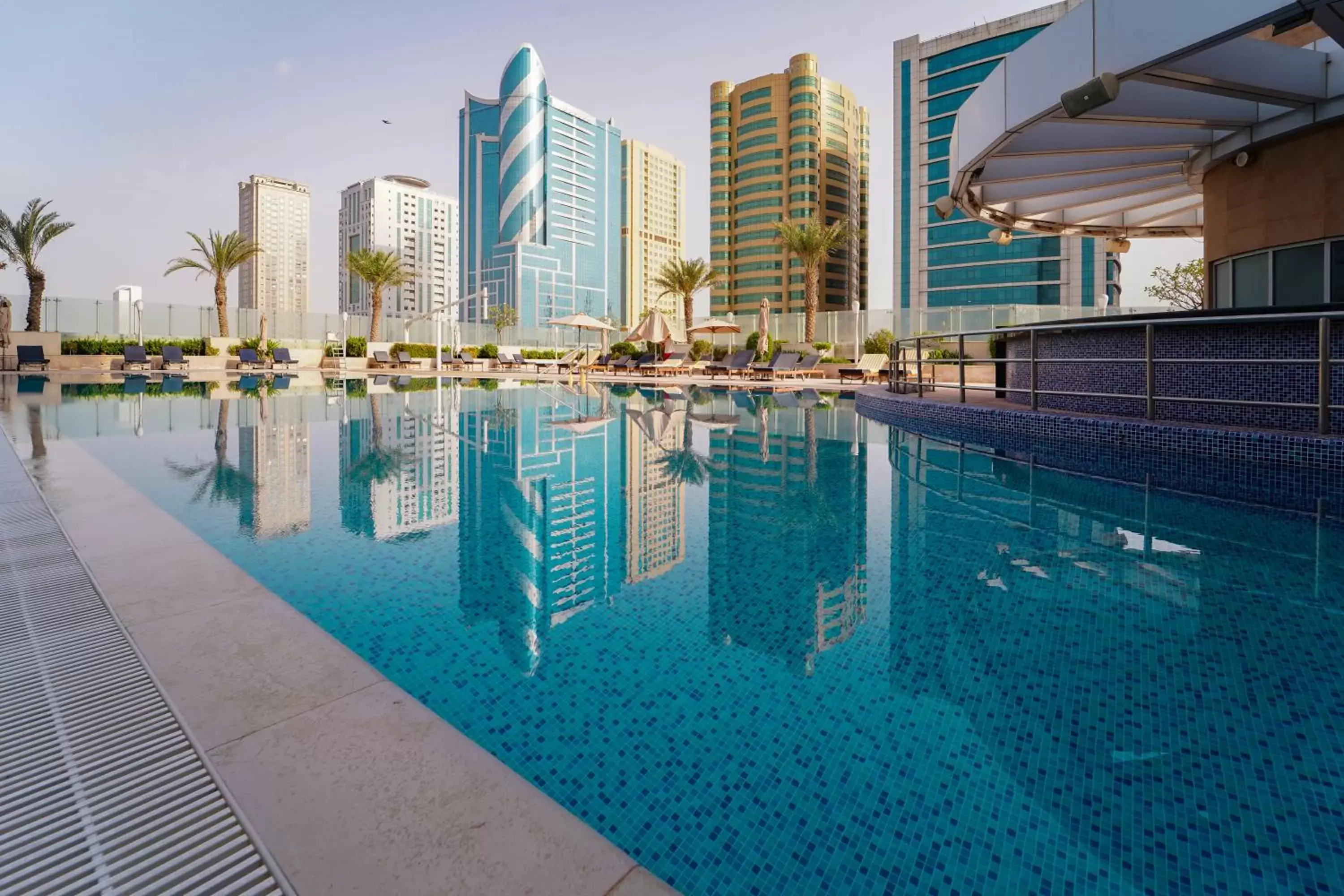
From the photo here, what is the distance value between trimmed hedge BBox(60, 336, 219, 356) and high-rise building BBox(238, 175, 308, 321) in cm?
9381

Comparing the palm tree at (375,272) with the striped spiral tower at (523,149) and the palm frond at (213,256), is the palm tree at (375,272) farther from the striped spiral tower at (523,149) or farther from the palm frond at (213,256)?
the striped spiral tower at (523,149)

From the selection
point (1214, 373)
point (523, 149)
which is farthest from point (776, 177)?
point (1214, 373)

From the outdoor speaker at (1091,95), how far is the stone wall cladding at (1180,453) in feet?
9.76

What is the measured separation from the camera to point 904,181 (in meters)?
66.6

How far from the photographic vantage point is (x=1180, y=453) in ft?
21.0

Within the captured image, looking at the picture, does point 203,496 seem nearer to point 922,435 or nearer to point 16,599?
point 16,599

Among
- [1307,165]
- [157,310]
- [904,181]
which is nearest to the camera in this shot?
[1307,165]

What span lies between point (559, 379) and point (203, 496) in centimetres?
2076

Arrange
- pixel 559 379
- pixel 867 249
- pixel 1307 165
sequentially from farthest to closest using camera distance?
pixel 867 249, pixel 559 379, pixel 1307 165

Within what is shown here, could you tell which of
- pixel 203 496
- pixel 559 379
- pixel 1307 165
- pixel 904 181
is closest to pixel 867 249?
pixel 904 181

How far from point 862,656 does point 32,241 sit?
127 feet

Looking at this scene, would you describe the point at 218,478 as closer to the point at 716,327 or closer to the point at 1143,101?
the point at 1143,101

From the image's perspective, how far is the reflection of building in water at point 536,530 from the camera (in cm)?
303

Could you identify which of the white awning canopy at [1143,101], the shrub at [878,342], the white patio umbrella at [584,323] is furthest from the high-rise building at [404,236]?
the white awning canopy at [1143,101]
